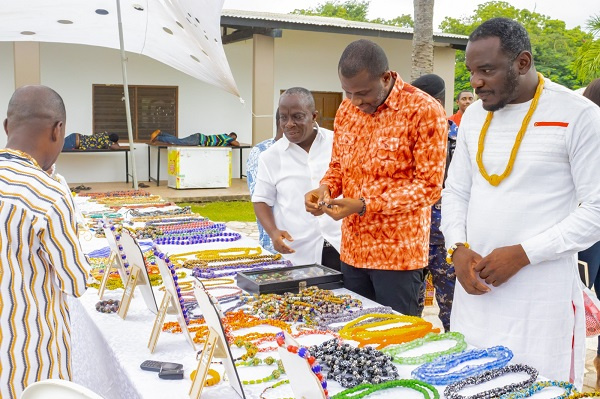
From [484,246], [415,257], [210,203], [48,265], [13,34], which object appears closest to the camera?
[48,265]

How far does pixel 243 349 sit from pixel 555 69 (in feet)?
122

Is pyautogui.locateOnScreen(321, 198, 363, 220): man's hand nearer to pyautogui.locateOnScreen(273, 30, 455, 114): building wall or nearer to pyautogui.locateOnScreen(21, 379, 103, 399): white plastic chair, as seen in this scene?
pyautogui.locateOnScreen(21, 379, 103, 399): white plastic chair

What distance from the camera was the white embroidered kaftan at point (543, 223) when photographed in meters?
2.07

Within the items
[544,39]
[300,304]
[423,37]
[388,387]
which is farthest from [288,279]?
[544,39]

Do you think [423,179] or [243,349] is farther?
[423,179]

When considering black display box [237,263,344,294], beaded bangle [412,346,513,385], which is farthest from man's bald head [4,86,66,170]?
beaded bangle [412,346,513,385]

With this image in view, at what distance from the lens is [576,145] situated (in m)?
2.08

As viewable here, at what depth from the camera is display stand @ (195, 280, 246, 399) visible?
1.68 m

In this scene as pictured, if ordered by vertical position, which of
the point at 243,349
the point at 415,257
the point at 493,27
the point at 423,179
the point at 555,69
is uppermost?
the point at 555,69

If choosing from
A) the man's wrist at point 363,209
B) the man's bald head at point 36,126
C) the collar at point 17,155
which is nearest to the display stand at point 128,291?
the man's bald head at point 36,126

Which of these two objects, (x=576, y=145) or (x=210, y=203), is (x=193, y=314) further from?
(x=210, y=203)

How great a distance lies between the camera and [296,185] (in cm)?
348

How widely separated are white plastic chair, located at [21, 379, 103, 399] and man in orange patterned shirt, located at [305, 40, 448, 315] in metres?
1.62

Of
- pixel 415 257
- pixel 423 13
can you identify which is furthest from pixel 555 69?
pixel 415 257
